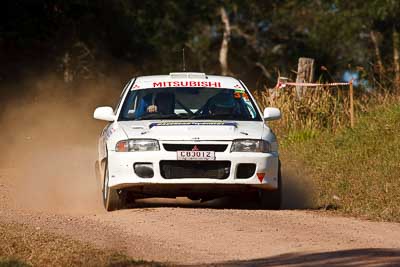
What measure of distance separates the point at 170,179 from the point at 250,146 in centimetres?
89

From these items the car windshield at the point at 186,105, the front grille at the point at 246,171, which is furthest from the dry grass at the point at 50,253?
the car windshield at the point at 186,105

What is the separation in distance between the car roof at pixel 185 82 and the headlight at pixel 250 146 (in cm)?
166

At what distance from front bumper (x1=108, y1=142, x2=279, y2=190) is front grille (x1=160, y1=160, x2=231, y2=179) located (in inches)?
1.3

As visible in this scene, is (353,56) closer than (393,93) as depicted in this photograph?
No

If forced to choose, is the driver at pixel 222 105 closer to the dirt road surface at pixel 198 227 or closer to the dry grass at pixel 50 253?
the dirt road surface at pixel 198 227

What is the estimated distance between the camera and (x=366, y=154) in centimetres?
1878

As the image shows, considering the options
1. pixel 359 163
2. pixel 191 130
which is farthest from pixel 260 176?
pixel 359 163

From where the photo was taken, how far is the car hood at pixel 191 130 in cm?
1301

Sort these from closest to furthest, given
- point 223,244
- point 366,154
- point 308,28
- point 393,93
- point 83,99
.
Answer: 1. point 223,244
2. point 366,154
3. point 393,93
4. point 83,99
5. point 308,28

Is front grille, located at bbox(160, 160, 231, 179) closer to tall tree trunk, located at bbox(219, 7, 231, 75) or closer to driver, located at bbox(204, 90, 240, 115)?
driver, located at bbox(204, 90, 240, 115)

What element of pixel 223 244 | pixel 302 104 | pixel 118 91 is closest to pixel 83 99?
pixel 118 91

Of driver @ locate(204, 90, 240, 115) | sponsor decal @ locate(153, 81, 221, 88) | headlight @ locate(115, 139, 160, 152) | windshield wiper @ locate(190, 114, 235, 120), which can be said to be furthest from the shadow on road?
sponsor decal @ locate(153, 81, 221, 88)

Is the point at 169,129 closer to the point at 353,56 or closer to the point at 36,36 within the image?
the point at 36,36

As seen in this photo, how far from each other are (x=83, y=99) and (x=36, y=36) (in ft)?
12.0
